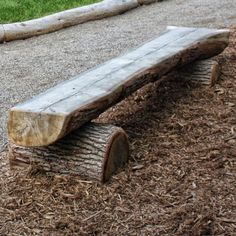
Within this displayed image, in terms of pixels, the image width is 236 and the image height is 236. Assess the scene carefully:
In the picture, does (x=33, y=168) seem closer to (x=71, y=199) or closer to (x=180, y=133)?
(x=71, y=199)

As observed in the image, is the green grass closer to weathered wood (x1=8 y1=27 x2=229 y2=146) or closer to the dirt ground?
weathered wood (x1=8 y1=27 x2=229 y2=146)

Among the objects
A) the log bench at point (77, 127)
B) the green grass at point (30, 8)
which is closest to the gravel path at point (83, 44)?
the green grass at point (30, 8)

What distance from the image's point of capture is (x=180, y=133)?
4.29m

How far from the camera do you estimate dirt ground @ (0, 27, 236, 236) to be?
3.22 m

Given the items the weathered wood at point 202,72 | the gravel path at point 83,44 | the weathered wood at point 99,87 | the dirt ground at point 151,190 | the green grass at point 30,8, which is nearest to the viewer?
the dirt ground at point 151,190

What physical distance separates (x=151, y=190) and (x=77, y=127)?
21.8 inches

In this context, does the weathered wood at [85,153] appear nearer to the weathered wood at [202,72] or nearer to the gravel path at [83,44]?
the gravel path at [83,44]

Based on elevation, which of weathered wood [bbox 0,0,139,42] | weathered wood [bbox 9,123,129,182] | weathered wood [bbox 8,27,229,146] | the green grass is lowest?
the green grass

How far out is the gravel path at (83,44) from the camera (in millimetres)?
5988

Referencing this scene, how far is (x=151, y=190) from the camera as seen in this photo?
139 inches

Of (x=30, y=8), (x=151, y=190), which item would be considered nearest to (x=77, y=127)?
(x=151, y=190)

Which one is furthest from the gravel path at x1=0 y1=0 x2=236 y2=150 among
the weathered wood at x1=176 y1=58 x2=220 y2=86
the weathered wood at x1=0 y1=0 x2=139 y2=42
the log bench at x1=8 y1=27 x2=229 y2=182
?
the weathered wood at x1=176 y1=58 x2=220 y2=86

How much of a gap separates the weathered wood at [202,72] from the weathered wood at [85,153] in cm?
167

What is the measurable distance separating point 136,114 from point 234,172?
3.88 ft
